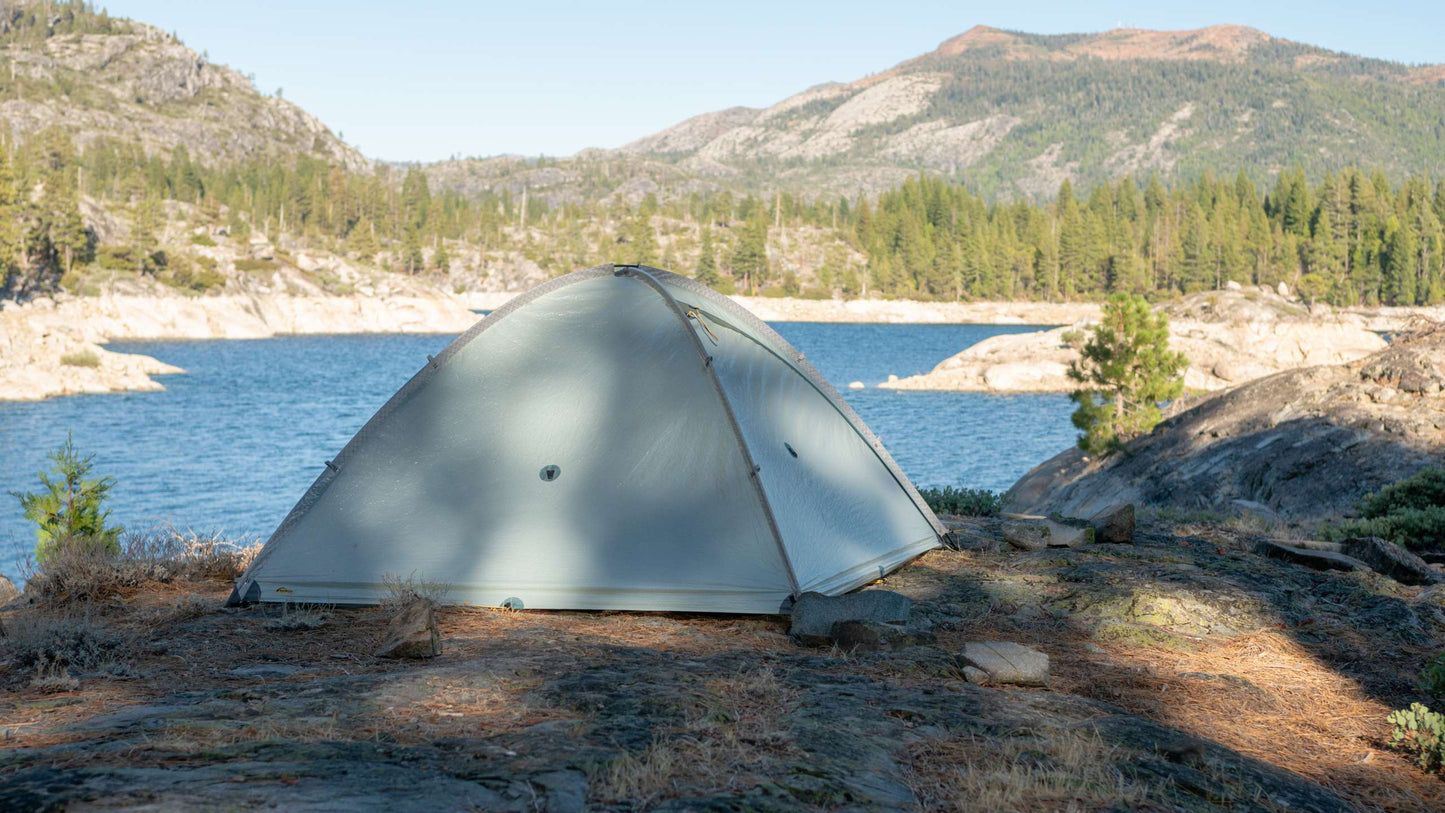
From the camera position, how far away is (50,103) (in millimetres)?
198000

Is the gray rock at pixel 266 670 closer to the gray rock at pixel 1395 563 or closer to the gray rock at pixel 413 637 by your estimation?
the gray rock at pixel 413 637

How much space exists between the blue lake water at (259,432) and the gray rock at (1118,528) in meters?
9.99

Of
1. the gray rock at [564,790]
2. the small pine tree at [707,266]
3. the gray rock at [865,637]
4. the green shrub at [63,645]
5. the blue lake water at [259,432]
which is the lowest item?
the blue lake water at [259,432]

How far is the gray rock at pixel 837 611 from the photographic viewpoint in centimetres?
676

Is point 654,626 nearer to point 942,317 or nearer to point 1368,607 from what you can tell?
point 1368,607

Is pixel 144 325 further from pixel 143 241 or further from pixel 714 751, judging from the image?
pixel 714 751

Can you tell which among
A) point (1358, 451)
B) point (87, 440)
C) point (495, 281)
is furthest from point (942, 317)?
point (1358, 451)

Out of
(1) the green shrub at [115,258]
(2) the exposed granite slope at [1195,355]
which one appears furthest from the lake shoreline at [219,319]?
(2) the exposed granite slope at [1195,355]

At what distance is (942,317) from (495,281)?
215 feet

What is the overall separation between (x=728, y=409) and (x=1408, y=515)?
300 inches

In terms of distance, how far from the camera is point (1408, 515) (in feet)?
35.7

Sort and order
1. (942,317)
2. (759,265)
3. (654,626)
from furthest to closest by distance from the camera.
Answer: (759,265)
(942,317)
(654,626)

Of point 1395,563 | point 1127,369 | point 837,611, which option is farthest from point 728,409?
point 1127,369

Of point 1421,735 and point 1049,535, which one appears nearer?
point 1421,735
